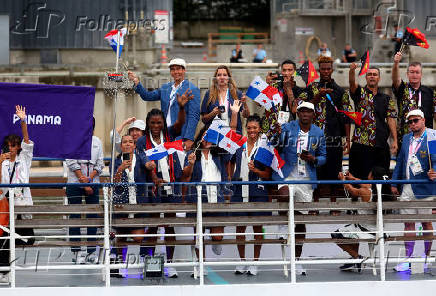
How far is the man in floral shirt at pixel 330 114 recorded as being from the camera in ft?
39.6

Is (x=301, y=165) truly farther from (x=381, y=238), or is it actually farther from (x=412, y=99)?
(x=412, y=99)

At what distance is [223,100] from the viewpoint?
38.9 ft

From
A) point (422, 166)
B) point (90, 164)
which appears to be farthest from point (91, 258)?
point (422, 166)

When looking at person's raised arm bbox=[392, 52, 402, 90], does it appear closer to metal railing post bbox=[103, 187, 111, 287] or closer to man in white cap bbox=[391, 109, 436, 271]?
man in white cap bbox=[391, 109, 436, 271]

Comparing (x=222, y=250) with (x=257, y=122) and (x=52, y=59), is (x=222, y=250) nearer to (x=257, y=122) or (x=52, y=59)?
(x=257, y=122)

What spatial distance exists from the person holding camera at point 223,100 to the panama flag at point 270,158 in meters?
0.56

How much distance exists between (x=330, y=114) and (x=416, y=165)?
5.46 ft

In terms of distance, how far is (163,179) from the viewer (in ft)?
36.6

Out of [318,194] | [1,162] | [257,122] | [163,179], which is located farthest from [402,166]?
[1,162]

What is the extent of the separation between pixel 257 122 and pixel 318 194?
1095 millimetres

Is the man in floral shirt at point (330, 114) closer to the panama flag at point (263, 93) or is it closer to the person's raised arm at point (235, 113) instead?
the panama flag at point (263, 93)

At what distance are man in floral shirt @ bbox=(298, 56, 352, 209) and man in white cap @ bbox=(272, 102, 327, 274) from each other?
2.29ft

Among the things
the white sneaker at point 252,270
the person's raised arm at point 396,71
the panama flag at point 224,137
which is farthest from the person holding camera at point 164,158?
the person's raised arm at point 396,71

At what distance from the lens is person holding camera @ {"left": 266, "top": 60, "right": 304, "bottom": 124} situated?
1198 centimetres
